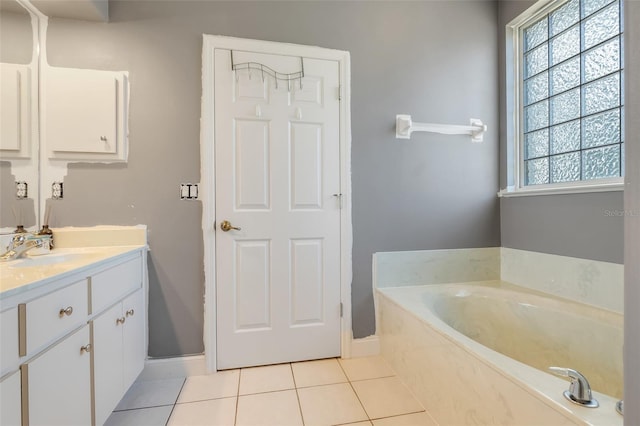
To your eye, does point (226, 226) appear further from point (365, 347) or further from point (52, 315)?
point (365, 347)

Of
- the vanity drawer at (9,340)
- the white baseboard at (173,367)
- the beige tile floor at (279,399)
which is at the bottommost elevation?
the beige tile floor at (279,399)

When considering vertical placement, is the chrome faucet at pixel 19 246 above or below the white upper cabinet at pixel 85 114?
below

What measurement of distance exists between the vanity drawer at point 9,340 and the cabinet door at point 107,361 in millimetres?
392

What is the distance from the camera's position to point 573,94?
1.84m

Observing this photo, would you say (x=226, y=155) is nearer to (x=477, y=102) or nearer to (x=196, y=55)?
(x=196, y=55)

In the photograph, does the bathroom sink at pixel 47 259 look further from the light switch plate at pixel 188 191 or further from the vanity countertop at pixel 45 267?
the light switch plate at pixel 188 191

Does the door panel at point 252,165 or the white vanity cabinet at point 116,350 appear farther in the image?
the door panel at point 252,165

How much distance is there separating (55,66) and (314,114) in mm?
1496

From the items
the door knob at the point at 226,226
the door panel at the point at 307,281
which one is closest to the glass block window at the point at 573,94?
the door panel at the point at 307,281

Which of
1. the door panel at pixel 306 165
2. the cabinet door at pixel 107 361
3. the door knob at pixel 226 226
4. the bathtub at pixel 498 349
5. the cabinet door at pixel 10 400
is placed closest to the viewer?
the cabinet door at pixel 10 400

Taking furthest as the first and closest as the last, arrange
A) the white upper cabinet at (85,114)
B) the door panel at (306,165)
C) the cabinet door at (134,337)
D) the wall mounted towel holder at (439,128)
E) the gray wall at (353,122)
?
the wall mounted towel holder at (439,128)
the door panel at (306,165)
the gray wall at (353,122)
the white upper cabinet at (85,114)
the cabinet door at (134,337)

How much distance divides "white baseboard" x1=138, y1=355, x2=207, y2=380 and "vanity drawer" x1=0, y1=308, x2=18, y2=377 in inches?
41.6

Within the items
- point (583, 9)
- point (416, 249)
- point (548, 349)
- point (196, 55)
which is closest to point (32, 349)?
point (196, 55)

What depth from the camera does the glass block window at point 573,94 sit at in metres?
1.62
